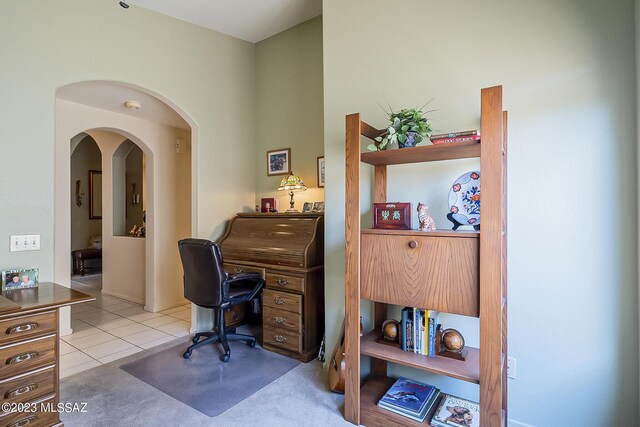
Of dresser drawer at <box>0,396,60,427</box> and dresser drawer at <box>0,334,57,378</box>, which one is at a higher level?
dresser drawer at <box>0,334,57,378</box>

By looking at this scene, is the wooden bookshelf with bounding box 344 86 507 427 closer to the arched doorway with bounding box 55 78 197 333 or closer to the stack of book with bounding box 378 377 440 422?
the stack of book with bounding box 378 377 440 422

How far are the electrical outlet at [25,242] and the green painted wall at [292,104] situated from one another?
216cm

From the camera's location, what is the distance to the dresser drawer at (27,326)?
170cm

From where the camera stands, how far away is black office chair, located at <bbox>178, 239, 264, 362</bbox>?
2719 mm

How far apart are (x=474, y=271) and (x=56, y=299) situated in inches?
90.8

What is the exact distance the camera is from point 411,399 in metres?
1.97

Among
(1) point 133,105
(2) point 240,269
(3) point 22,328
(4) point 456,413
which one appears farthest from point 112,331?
(4) point 456,413

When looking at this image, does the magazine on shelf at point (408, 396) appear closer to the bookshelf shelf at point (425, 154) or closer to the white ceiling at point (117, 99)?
the bookshelf shelf at point (425, 154)

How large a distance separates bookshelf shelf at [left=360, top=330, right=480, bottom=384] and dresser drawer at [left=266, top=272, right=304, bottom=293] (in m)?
0.88

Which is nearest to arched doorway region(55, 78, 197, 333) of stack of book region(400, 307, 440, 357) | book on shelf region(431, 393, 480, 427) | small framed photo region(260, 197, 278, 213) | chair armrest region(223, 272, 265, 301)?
small framed photo region(260, 197, 278, 213)

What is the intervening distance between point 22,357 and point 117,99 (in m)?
2.84

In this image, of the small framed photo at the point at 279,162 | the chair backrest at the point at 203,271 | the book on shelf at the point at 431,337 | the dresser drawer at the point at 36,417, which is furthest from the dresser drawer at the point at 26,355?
the small framed photo at the point at 279,162

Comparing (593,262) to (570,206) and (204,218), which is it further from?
(204,218)

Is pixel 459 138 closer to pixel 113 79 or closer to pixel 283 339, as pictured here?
pixel 283 339
